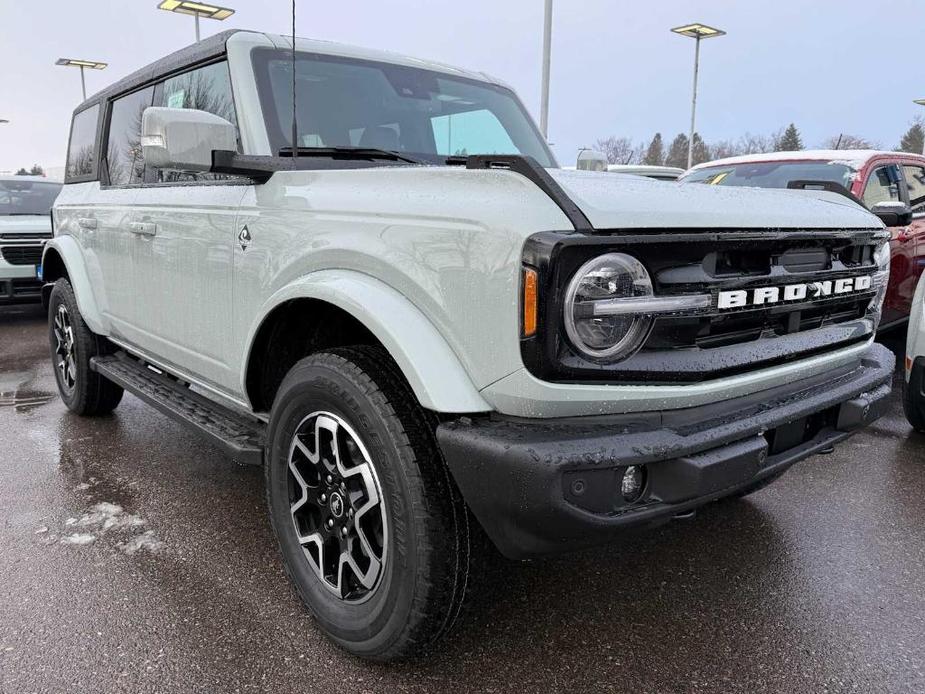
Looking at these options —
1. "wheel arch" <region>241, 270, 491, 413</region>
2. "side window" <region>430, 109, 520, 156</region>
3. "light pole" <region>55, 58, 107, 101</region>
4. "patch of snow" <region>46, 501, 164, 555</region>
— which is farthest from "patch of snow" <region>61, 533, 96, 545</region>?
"light pole" <region>55, 58, 107, 101</region>

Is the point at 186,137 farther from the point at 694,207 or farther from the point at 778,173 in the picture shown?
the point at 778,173

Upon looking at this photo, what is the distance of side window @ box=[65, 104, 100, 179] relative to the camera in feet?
14.5

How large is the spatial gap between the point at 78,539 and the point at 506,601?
5.87 ft

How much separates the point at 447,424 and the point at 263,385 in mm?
1143

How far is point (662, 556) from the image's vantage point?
287 centimetres

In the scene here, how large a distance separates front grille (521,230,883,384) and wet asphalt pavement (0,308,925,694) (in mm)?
733

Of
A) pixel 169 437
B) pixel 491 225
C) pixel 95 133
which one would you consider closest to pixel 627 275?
pixel 491 225

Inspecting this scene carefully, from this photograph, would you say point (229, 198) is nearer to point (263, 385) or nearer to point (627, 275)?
point (263, 385)

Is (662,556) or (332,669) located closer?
(332,669)

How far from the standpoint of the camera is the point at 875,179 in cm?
632

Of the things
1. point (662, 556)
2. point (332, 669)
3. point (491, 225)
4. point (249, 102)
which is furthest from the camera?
point (662, 556)

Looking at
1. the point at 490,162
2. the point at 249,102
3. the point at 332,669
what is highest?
the point at 249,102

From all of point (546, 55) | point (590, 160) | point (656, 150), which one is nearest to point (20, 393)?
point (590, 160)

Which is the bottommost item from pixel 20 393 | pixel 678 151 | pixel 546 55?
pixel 20 393
